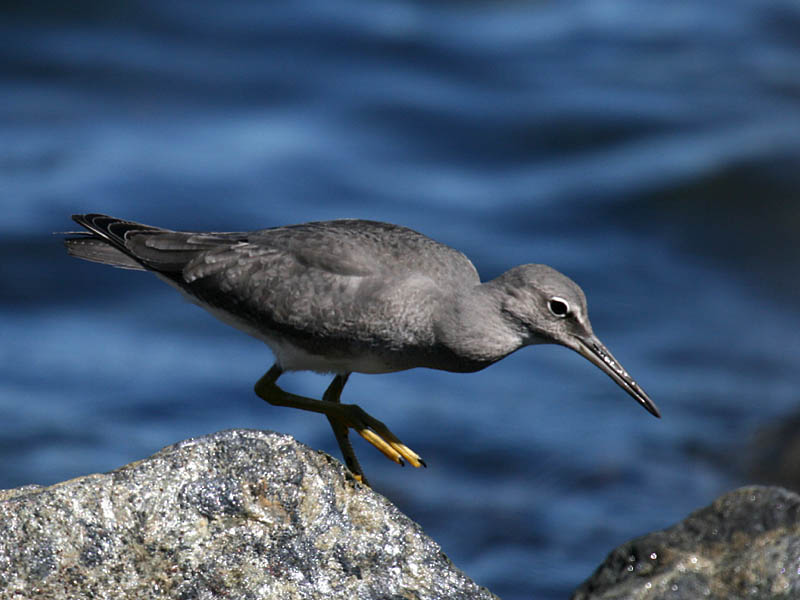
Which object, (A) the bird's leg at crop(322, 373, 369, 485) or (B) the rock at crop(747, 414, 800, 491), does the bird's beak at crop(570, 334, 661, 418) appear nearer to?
(A) the bird's leg at crop(322, 373, 369, 485)

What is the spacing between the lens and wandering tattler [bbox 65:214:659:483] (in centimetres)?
654

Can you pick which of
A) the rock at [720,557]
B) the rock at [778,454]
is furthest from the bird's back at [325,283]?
the rock at [778,454]

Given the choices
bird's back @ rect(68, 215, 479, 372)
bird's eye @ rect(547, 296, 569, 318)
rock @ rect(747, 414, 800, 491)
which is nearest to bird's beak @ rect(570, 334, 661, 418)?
bird's eye @ rect(547, 296, 569, 318)

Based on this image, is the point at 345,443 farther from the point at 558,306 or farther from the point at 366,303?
the point at 558,306

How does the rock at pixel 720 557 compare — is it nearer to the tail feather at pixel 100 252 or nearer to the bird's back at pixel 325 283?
the bird's back at pixel 325 283

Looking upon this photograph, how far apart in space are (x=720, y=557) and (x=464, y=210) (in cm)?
1146

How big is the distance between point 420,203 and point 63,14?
725 centimetres

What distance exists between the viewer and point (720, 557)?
474 centimetres

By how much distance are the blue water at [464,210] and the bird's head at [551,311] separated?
375 centimetres

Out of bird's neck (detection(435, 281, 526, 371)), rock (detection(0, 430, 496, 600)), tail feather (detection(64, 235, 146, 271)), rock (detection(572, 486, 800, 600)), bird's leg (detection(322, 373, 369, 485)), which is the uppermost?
tail feather (detection(64, 235, 146, 271))

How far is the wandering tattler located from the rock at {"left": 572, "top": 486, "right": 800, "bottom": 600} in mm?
1797

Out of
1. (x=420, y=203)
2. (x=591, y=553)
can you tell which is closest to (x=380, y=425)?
(x=591, y=553)

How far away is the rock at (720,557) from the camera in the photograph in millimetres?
4582

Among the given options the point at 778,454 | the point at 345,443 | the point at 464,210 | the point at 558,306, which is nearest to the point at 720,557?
the point at 558,306
